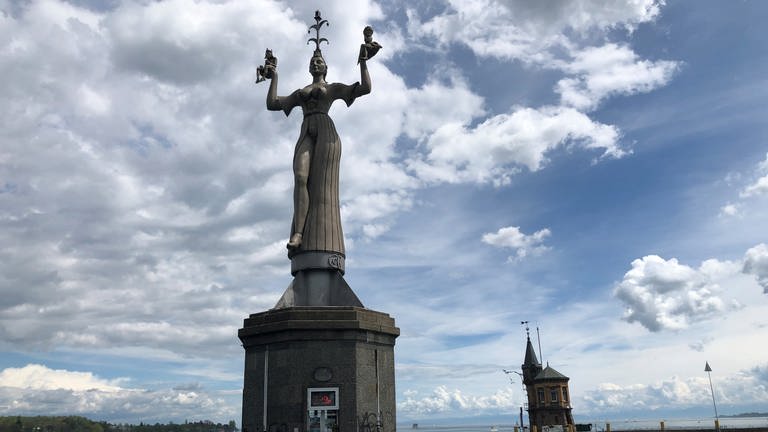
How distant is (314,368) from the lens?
61.8 feet

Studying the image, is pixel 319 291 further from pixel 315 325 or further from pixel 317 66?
pixel 317 66

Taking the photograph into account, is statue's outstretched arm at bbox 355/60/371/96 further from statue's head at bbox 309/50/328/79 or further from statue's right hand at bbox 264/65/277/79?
statue's right hand at bbox 264/65/277/79

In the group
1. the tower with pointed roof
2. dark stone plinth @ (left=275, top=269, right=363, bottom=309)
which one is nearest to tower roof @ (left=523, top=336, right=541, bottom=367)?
the tower with pointed roof

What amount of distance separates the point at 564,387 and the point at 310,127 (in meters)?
41.8

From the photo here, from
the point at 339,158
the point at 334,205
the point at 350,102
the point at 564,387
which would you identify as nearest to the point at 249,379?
the point at 334,205

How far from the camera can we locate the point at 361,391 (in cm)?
1883

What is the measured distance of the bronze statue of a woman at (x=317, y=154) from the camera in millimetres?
22312

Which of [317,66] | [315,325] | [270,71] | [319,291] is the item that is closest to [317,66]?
[317,66]

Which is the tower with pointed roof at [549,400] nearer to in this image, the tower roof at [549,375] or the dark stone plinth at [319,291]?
the tower roof at [549,375]

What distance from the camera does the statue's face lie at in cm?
2411

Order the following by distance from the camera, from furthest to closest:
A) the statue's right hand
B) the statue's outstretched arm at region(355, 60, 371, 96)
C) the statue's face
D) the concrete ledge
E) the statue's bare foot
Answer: the statue's right hand → the statue's face → the statue's outstretched arm at region(355, 60, 371, 96) → the statue's bare foot → the concrete ledge

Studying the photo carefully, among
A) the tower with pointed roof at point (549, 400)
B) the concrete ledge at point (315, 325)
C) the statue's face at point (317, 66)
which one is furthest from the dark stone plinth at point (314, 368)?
the tower with pointed roof at point (549, 400)

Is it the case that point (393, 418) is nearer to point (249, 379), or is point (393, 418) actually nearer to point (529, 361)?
point (249, 379)

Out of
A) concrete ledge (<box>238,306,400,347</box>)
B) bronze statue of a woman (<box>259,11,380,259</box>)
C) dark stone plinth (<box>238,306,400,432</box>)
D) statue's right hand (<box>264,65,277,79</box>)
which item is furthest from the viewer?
statue's right hand (<box>264,65,277,79</box>)
